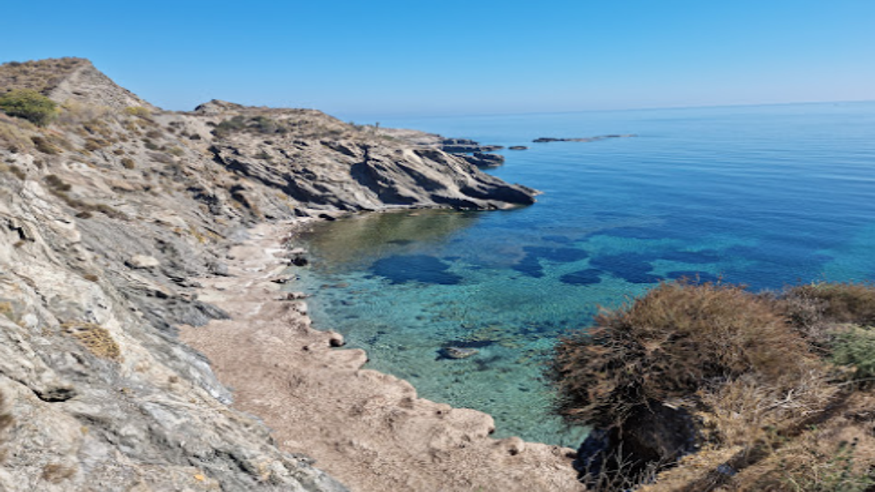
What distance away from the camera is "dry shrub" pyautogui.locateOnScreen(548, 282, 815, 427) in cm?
1377

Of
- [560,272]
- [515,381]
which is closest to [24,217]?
[515,381]

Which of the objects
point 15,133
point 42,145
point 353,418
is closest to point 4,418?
point 353,418

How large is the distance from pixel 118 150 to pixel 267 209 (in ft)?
59.8

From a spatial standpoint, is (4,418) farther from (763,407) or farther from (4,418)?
(763,407)

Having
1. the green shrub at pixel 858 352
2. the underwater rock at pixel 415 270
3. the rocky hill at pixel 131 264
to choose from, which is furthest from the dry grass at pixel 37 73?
the green shrub at pixel 858 352

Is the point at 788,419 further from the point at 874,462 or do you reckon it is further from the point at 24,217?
the point at 24,217

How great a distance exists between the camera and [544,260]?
47906mm

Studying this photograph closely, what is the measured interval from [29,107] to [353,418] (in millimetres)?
52801

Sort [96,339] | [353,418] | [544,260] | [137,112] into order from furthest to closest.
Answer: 1. [137,112]
2. [544,260]
3. [353,418]
4. [96,339]

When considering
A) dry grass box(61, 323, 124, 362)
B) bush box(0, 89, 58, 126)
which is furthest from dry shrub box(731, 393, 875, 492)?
bush box(0, 89, 58, 126)

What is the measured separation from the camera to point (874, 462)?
8.19m

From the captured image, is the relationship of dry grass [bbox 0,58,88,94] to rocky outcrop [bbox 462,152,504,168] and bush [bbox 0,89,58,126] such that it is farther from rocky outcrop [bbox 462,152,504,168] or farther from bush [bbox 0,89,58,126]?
rocky outcrop [bbox 462,152,504,168]

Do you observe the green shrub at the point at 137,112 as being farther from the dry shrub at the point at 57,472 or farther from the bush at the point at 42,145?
the dry shrub at the point at 57,472

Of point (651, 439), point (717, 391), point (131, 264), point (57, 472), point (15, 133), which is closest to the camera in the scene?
point (57, 472)
